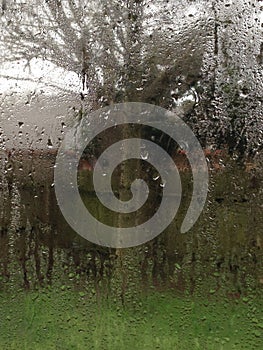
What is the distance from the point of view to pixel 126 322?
10.5ft

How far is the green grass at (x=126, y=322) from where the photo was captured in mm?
3145

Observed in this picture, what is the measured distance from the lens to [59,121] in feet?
10.9

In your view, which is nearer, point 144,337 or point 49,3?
point 144,337

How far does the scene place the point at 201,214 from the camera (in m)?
3.19

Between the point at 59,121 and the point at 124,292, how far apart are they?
1213 millimetres

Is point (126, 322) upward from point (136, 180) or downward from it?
downward

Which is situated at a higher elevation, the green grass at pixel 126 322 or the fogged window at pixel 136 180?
the fogged window at pixel 136 180

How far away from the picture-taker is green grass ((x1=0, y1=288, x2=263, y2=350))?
3145mm

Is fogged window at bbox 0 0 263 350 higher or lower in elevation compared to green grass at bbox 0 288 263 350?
higher

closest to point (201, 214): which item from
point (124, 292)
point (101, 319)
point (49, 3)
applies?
point (124, 292)

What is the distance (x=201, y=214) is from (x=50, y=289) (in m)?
1.12

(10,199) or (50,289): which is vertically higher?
(10,199)

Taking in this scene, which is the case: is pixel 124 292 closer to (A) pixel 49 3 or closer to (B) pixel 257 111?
(B) pixel 257 111

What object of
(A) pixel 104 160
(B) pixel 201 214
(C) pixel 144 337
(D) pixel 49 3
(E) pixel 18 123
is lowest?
(C) pixel 144 337
